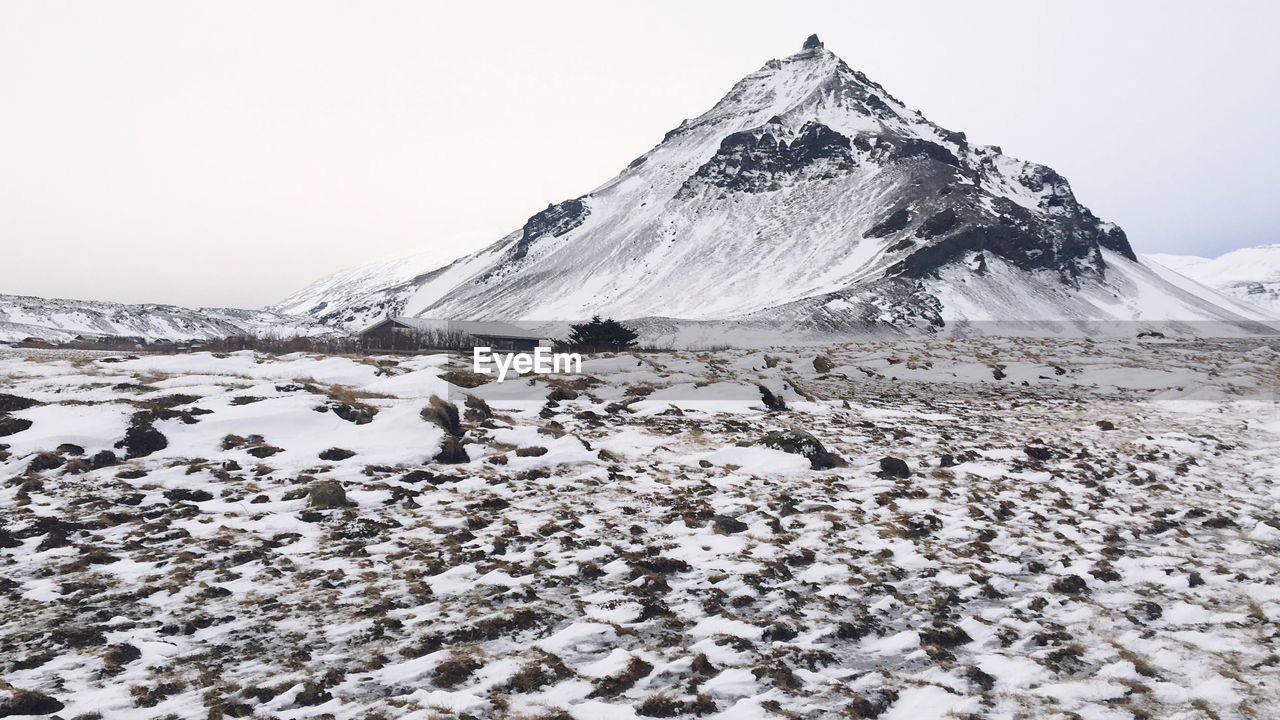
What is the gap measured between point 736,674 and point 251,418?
13658mm

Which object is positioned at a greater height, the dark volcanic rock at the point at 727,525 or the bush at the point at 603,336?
the bush at the point at 603,336

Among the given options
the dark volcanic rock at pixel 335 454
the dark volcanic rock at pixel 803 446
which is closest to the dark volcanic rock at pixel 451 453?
the dark volcanic rock at pixel 335 454

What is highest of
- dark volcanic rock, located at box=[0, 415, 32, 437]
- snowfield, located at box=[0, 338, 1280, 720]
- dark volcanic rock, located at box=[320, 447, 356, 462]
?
dark volcanic rock, located at box=[0, 415, 32, 437]

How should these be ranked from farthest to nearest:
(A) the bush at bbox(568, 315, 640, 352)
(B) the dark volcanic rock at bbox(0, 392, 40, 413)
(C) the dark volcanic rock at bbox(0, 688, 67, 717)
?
(A) the bush at bbox(568, 315, 640, 352), (B) the dark volcanic rock at bbox(0, 392, 40, 413), (C) the dark volcanic rock at bbox(0, 688, 67, 717)

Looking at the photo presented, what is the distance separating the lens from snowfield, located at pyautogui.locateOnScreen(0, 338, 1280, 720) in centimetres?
586

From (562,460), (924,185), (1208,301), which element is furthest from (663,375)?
(1208,301)

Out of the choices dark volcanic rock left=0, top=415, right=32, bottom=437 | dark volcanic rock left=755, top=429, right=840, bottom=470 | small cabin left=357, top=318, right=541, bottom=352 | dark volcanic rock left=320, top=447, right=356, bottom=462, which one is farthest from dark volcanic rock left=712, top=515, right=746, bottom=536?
small cabin left=357, top=318, right=541, bottom=352

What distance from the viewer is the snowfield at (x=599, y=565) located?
19.2 ft

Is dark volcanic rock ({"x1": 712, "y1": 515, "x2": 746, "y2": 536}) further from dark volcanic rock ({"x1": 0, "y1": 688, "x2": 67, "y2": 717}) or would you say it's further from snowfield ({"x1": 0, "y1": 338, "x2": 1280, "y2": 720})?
dark volcanic rock ({"x1": 0, "y1": 688, "x2": 67, "y2": 717})

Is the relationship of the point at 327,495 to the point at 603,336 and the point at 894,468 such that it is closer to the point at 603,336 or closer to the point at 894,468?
the point at 894,468

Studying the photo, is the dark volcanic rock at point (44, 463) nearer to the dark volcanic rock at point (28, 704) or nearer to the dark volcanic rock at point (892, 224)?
the dark volcanic rock at point (28, 704)

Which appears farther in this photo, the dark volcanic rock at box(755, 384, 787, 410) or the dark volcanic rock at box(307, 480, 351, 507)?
the dark volcanic rock at box(755, 384, 787, 410)

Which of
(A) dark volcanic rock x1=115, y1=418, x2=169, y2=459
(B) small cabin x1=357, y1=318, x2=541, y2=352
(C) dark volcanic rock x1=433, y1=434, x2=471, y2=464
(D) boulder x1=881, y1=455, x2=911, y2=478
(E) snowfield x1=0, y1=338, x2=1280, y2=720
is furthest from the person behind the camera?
(B) small cabin x1=357, y1=318, x2=541, y2=352

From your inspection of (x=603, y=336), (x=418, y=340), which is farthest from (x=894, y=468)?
(x=418, y=340)
